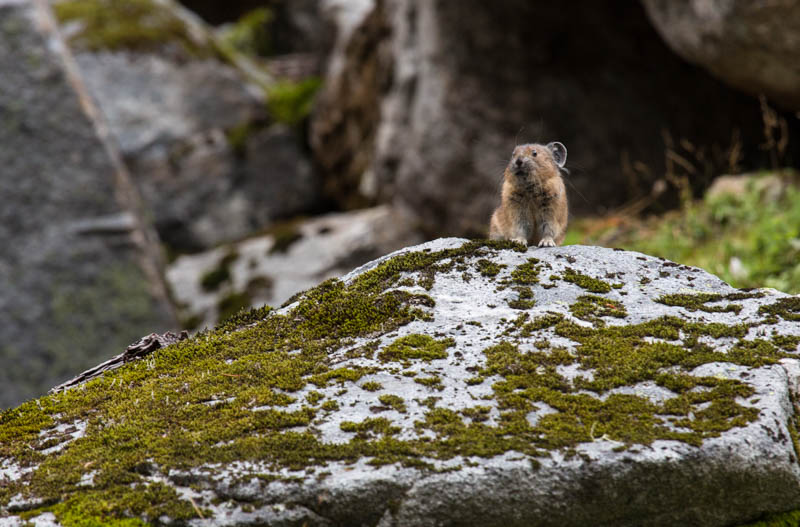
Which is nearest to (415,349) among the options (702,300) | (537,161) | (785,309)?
(702,300)

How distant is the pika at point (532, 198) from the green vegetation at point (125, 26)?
1114cm

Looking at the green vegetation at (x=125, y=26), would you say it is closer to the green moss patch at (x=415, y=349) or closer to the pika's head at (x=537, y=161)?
the pika's head at (x=537, y=161)

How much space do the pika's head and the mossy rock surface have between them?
197cm

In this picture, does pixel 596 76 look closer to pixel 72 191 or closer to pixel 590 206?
pixel 590 206

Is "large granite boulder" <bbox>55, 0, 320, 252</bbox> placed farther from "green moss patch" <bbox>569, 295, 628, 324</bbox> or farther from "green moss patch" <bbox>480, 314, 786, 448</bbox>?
"green moss patch" <bbox>480, 314, 786, 448</bbox>

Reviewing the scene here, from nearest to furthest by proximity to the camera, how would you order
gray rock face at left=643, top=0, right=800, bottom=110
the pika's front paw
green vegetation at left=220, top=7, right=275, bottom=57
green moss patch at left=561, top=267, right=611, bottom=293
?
1. green moss patch at left=561, top=267, right=611, bottom=293
2. the pika's front paw
3. gray rock face at left=643, top=0, right=800, bottom=110
4. green vegetation at left=220, top=7, right=275, bottom=57

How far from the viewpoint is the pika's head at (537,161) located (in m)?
6.71

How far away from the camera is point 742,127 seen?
43.0 feet

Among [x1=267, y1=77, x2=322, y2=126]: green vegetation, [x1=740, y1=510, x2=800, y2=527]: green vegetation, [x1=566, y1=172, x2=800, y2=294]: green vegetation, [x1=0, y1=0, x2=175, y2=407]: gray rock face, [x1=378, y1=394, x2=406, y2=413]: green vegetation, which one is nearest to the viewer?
[x1=740, y1=510, x2=800, y2=527]: green vegetation

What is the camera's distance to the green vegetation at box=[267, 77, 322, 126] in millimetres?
16391

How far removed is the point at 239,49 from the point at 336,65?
5774 millimetres

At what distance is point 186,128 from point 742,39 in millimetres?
10411

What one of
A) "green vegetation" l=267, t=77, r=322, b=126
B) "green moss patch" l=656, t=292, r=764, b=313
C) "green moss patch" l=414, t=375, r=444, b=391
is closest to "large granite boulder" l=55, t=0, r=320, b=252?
"green vegetation" l=267, t=77, r=322, b=126

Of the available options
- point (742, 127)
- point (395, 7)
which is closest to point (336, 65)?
point (395, 7)
